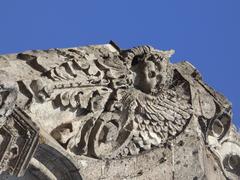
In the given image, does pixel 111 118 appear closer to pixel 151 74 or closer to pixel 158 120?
pixel 158 120

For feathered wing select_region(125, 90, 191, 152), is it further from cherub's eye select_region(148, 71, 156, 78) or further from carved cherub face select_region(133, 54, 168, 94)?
cherub's eye select_region(148, 71, 156, 78)

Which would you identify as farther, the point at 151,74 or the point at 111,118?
the point at 151,74

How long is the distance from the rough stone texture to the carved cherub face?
0.01m

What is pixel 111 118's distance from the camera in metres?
6.84

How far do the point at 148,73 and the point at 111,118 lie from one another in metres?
1.11

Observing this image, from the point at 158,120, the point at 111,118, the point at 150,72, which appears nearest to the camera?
the point at 111,118

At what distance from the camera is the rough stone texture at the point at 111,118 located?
559 cm

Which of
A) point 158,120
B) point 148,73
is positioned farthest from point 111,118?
point 148,73

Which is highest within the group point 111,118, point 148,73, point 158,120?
point 148,73

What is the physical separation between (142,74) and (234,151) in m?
2.23

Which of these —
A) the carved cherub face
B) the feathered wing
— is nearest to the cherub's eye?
the carved cherub face

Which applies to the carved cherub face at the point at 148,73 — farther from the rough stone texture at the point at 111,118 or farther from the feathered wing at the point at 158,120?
the feathered wing at the point at 158,120

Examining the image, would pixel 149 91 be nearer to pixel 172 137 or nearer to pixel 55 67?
pixel 172 137

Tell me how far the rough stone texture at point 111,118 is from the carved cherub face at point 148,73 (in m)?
0.01
